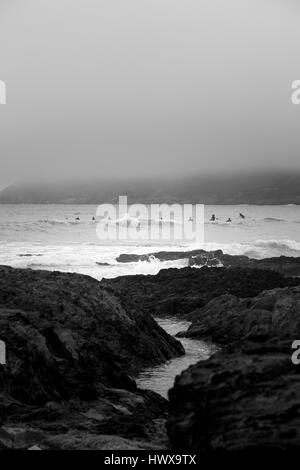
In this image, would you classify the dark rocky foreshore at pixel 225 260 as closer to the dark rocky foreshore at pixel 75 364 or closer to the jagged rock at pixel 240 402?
the dark rocky foreshore at pixel 75 364

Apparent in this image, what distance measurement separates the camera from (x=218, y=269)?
26.8 metres

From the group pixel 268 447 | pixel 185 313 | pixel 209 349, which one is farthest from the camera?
pixel 185 313

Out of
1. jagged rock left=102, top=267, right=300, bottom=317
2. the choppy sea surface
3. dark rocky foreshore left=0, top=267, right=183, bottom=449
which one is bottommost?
the choppy sea surface

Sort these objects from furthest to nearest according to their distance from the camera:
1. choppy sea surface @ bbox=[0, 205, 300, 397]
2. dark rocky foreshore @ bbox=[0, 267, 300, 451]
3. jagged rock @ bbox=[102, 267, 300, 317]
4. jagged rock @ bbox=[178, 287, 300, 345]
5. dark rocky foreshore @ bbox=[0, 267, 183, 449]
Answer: jagged rock @ bbox=[102, 267, 300, 317], jagged rock @ bbox=[178, 287, 300, 345], choppy sea surface @ bbox=[0, 205, 300, 397], dark rocky foreshore @ bbox=[0, 267, 183, 449], dark rocky foreshore @ bbox=[0, 267, 300, 451]

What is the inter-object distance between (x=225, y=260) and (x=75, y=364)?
87.8 ft

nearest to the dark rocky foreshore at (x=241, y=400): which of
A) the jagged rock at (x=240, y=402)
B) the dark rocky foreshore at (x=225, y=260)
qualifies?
the jagged rock at (x=240, y=402)

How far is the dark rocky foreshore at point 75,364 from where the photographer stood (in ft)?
26.3

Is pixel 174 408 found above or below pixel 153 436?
above

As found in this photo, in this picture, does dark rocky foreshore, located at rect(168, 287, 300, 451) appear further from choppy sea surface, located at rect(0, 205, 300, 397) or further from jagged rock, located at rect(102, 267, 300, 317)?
jagged rock, located at rect(102, 267, 300, 317)

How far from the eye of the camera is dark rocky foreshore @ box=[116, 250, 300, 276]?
32.5 metres

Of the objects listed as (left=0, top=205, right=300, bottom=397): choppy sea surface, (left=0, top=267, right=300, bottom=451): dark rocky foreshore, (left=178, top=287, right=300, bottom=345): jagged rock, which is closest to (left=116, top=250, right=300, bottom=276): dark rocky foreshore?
(left=0, top=205, right=300, bottom=397): choppy sea surface
